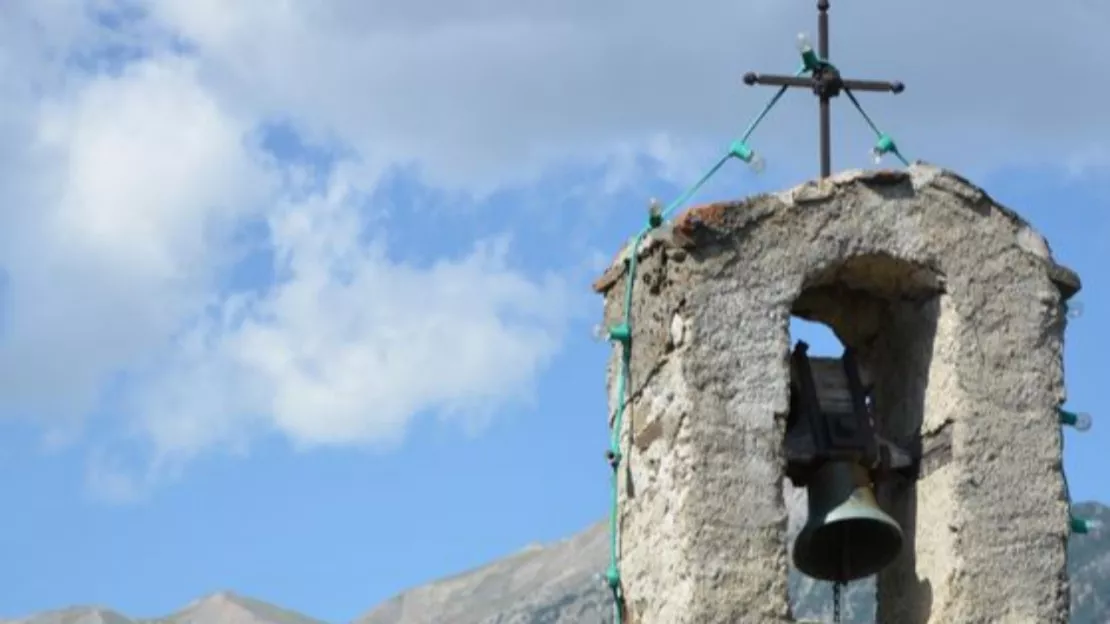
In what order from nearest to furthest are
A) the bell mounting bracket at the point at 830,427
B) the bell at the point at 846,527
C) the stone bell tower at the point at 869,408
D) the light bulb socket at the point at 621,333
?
the stone bell tower at the point at 869,408
the bell at the point at 846,527
the bell mounting bracket at the point at 830,427
the light bulb socket at the point at 621,333

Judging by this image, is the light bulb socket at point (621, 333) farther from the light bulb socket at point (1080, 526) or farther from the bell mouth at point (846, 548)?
the light bulb socket at point (1080, 526)

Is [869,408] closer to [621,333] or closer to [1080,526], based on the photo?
[1080,526]

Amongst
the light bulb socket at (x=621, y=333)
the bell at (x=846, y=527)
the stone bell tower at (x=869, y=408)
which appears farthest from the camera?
the light bulb socket at (x=621, y=333)

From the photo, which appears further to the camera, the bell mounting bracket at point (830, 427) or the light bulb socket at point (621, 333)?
the light bulb socket at point (621, 333)

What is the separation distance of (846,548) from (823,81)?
1.93m

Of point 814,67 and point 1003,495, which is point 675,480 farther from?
point 814,67

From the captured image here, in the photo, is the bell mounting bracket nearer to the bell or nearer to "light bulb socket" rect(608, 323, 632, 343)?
the bell

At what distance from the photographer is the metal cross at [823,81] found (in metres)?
11.0

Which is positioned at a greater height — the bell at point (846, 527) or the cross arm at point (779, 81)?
the cross arm at point (779, 81)

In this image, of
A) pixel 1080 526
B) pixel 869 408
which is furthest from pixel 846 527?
pixel 1080 526

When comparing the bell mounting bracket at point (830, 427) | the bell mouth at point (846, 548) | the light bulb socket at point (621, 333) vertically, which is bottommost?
the bell mouth at point (846, 548)

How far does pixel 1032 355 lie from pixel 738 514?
4.80 ft

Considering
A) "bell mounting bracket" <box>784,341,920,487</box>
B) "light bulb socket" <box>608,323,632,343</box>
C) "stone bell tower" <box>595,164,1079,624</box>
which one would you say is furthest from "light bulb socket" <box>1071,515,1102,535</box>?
"light bulb socket" <box>608,323,632,343</box>

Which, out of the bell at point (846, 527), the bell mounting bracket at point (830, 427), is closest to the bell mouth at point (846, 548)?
the bell at point (846, 527)
